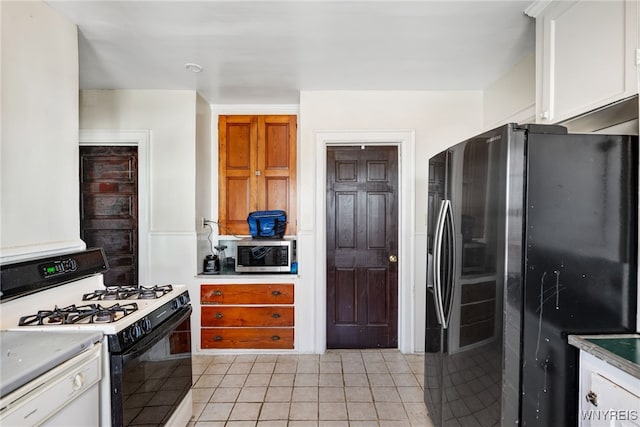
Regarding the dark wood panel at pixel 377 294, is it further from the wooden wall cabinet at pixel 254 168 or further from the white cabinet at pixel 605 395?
the white cabinet at pixel 605 395

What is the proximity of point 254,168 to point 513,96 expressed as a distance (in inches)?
95.4

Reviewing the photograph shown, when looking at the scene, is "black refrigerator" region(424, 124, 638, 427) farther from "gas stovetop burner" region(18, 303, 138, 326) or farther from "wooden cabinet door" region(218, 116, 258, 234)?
"wooden cabinet door" region(218, 116, 258, 234)

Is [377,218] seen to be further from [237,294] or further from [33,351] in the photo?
[33,351]

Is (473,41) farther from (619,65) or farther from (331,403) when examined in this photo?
(331,403)

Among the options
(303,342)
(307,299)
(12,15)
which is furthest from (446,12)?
A: (303,342)

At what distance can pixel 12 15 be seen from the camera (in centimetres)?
158

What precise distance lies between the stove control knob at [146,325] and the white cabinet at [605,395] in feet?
5.96

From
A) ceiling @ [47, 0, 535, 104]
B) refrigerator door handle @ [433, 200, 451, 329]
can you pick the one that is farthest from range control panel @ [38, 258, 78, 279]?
refrigerator door handle @ [433, 200, 451, 329]

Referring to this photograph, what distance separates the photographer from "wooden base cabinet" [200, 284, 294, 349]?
317 cm

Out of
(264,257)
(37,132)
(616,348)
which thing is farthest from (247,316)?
(616,348)

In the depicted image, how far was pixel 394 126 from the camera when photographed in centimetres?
319

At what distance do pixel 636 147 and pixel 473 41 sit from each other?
4.09 ft

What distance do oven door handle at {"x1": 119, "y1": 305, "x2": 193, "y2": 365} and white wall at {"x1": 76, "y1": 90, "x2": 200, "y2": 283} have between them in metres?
1.28

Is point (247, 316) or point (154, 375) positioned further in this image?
point (247, 316)
